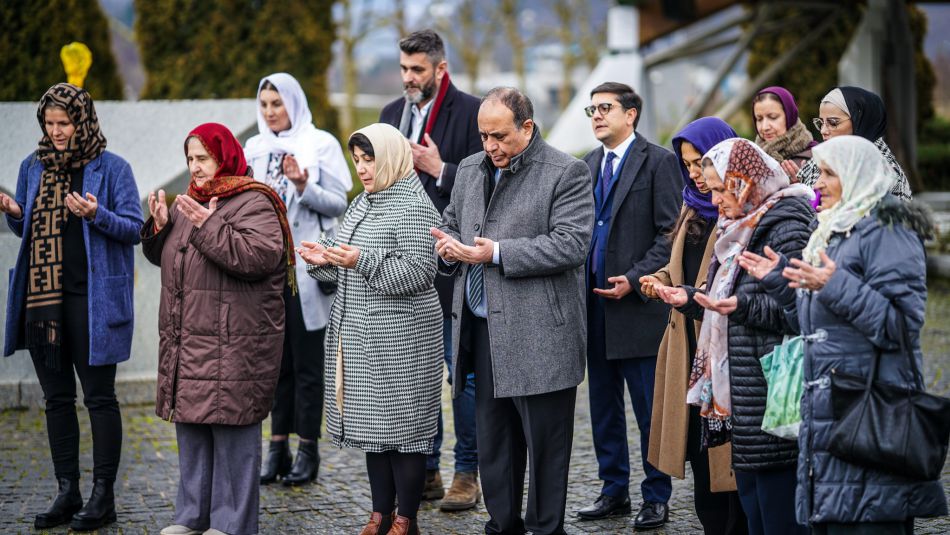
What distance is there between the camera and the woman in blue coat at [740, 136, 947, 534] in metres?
3.74

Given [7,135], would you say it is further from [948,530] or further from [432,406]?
[948,530]

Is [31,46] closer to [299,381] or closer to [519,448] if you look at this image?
[299,381]

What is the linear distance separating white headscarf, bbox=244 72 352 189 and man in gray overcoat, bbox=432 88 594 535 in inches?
61.4

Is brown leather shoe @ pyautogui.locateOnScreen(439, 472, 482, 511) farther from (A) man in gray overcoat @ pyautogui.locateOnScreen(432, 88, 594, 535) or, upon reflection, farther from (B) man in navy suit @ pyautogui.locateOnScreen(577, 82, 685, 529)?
(A) man in gray overcoat @ pyautogui.locateOnScreen(432, 88, 594, 535)

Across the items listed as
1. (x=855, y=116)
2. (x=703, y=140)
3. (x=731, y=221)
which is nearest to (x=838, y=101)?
(x=855, y=116)

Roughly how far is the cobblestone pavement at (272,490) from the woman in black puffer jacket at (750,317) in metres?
1.31

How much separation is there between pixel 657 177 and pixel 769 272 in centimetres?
173

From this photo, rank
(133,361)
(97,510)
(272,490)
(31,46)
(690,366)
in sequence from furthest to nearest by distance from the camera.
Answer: (31,46)
(133,361)
(272,490)
(97,510)
(690,366)

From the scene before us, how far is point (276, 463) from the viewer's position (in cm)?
659

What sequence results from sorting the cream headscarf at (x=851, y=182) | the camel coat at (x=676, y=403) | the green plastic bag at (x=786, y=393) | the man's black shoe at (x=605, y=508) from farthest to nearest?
the man's black shoe at (x=605, y=508) → the camel coat at (x=676, y=403) → the green plastic bag at (x=786, y=393) → the cream headscarf at (x=851, y=182)

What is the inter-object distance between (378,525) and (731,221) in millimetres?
2166

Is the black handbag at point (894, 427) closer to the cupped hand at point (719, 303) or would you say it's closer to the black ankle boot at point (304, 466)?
the cupped hand at point (719, 303)

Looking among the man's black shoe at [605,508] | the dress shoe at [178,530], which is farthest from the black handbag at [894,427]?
the dress shoe at [178,530]

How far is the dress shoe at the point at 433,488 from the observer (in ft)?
20.3
